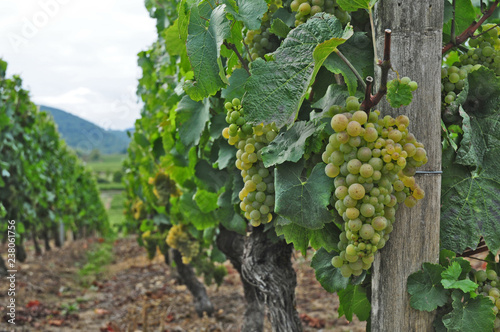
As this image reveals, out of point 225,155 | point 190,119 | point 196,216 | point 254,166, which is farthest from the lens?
point 196,216

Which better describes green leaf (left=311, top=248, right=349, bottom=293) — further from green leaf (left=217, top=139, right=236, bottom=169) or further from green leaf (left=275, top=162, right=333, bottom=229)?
green leaf (left=217, top=139, right=236, bottom=169)

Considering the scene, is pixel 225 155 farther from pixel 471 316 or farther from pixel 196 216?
pixel 471 316

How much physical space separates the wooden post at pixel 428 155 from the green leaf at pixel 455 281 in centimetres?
6

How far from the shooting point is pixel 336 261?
1321 millimetres

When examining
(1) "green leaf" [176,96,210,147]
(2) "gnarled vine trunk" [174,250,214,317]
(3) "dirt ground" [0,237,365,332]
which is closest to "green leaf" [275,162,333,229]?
(1) "green leaf" [176,96,210,147]

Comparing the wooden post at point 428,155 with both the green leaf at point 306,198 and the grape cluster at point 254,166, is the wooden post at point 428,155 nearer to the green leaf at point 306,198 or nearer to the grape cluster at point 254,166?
the green leaf at point 306,198

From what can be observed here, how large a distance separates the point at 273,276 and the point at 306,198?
1249 mm

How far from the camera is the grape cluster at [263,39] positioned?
5.42 feet

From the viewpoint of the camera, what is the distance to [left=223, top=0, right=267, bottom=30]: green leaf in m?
1.35

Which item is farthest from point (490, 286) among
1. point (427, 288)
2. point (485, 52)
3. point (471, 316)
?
point (485, 52)

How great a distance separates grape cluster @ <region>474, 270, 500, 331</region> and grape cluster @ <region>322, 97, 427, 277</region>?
483 mm

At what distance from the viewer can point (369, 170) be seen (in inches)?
43.4

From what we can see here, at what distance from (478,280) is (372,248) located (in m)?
0.57

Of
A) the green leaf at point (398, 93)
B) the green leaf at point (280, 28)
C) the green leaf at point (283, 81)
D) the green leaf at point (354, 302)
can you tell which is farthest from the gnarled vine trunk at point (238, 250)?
the green leaf at point (398, 93)
